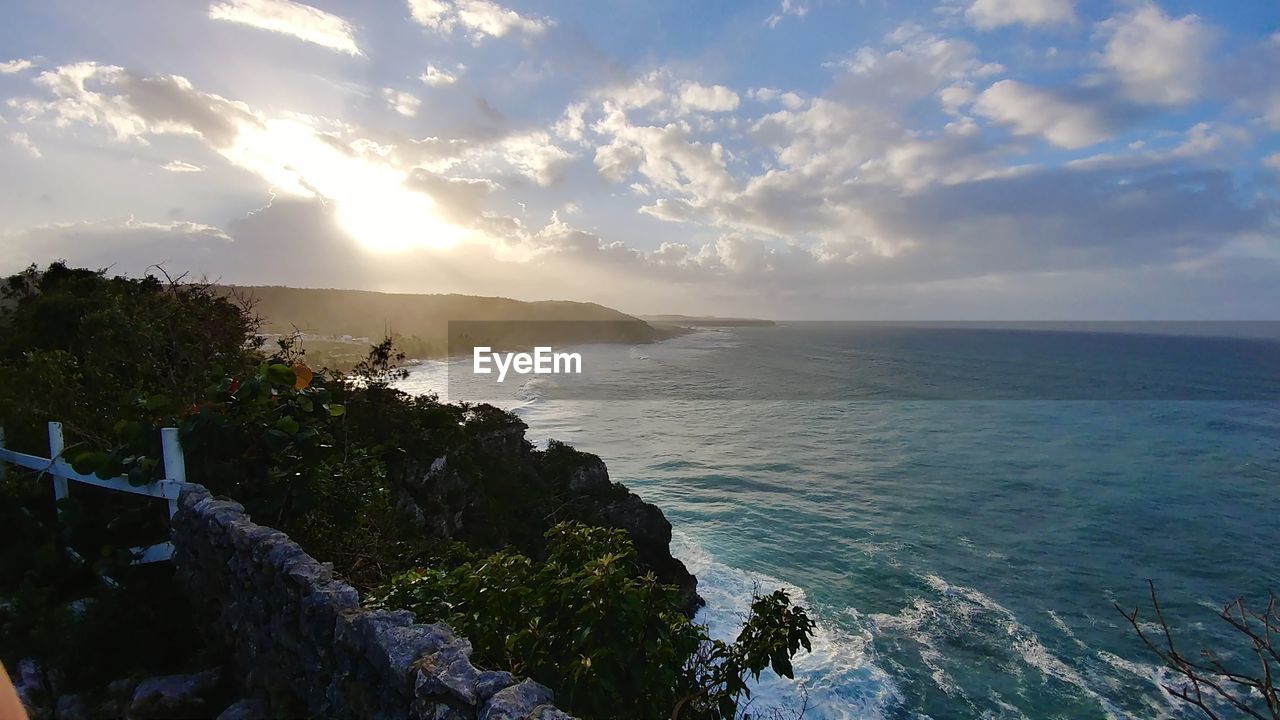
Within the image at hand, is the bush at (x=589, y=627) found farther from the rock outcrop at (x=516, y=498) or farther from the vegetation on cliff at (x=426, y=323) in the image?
the vegetation on cliff at (x=426, y=323)

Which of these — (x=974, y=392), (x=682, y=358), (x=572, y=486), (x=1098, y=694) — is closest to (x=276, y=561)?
(x=572, y=486)

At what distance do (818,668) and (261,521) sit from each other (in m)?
14.0

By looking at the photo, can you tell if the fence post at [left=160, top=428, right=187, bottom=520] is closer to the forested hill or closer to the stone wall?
the stone wall

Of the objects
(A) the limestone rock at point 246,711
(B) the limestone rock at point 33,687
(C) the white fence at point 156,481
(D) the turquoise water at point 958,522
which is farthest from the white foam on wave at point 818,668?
(B) the limestone rock at point 33,687

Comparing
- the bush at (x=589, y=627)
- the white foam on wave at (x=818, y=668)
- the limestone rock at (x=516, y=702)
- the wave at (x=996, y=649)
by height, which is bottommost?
the wave at (x=996, y=649)

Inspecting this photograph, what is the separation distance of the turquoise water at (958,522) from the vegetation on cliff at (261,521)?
1064 centimetres

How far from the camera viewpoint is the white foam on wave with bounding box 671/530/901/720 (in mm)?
14234

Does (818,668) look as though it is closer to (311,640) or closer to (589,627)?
(589,627)

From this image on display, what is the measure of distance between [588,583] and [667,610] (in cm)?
166

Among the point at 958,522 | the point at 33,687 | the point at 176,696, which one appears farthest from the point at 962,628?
the point at 33,687

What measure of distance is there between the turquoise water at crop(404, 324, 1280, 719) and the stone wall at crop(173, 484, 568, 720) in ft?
39.9

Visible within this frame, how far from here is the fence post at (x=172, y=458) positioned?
624 centimetres

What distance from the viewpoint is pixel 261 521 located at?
653 centimetres

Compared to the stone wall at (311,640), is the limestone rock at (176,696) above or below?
below
